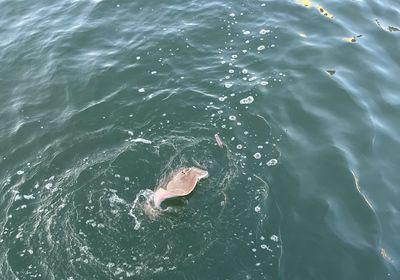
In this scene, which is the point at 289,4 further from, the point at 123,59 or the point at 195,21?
the point at 123,59

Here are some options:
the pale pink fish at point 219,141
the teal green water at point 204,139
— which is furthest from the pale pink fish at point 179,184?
the pale pink fish at point 219,141

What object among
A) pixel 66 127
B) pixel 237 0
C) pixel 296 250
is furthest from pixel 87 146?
pixel 237 0

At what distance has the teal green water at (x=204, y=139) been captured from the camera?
27.7 feet

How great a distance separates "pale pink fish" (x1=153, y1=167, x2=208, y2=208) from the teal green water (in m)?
0.25

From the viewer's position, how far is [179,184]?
9.34m

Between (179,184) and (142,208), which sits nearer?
(142,208)

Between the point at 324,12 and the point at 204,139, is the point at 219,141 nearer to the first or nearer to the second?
the point at 204,139

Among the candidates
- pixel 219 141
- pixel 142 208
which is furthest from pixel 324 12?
pixel 142 208

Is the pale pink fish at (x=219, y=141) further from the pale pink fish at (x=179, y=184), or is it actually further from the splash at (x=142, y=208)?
the splash at (x=142, y=208)

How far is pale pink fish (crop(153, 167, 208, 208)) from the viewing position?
9.16 metres

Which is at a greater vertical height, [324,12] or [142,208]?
[324,12]

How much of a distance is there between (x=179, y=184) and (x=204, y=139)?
1.63 metres

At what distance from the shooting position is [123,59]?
13211 millimetres

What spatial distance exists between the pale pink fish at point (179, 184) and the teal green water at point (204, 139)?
25 cm
